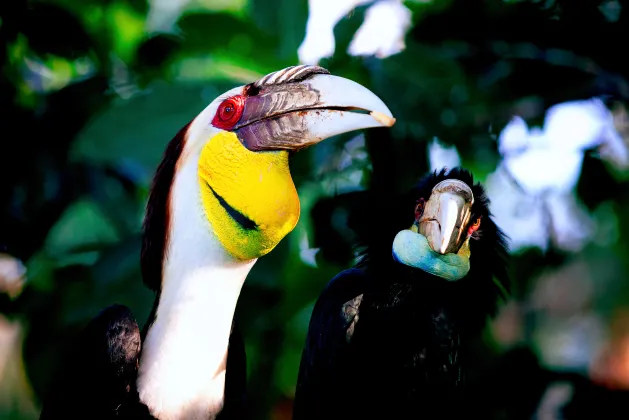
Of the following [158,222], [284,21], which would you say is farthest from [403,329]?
[284,21]

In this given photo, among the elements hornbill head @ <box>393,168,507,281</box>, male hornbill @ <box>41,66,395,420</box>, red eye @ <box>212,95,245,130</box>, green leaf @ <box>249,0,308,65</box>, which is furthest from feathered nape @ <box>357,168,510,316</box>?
green leaf @ <box>249,0,308,65</box>

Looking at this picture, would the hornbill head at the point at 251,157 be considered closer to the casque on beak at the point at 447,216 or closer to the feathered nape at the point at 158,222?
the feathered nape at the point at 158,222

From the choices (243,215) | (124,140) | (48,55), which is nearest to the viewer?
(243,215)

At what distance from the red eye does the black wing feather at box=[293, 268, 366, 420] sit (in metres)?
0.34

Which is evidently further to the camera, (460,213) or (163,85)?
(163,85)

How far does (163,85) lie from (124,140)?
0.62 feet

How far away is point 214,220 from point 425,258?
1.24ft

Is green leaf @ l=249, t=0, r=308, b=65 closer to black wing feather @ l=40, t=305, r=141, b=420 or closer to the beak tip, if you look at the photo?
the beak tip

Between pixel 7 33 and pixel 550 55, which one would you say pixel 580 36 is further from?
pixel 7 33

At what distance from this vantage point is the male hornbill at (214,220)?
1.07 metres

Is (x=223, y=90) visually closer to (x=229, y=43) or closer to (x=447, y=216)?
(x=229, y=43)

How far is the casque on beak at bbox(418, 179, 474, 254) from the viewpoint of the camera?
3.82 ft

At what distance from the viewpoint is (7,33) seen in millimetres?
1861

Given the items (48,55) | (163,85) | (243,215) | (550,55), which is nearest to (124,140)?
(163,85)
